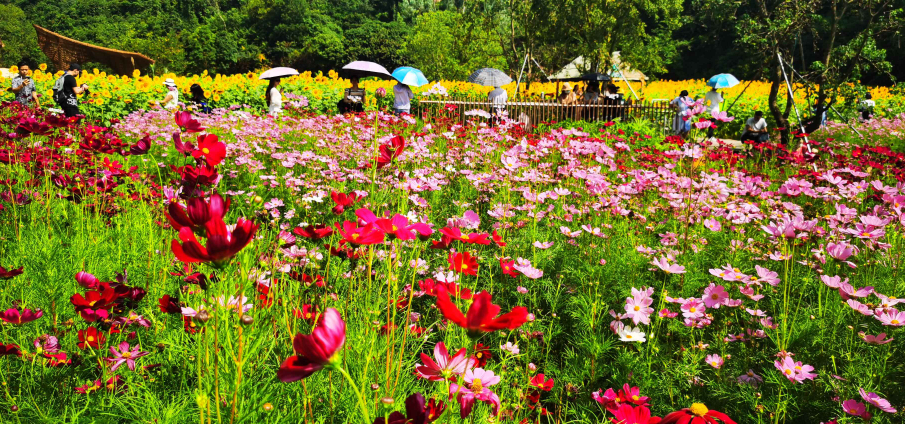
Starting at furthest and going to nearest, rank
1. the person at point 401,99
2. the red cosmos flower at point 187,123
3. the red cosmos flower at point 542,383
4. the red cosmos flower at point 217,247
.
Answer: the person at point 401,99
the red cosmos flower at point 542,383
the red cosmos flower at point 187,123
the red cosmos flower at point 217,247

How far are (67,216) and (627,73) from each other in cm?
1752

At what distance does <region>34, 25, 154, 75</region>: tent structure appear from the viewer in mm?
28594

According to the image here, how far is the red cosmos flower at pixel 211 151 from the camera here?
1026mm

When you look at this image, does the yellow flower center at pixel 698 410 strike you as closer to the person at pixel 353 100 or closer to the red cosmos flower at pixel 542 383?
the red cosmos flower at pixel 542 383

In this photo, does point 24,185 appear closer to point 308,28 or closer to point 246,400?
point 246,400

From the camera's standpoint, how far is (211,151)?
104 cm

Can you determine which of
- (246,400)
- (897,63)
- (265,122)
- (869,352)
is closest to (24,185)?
(246,400)

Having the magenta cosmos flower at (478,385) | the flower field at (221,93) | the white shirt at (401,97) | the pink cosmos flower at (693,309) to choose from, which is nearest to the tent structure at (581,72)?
the flower field at (221,93)

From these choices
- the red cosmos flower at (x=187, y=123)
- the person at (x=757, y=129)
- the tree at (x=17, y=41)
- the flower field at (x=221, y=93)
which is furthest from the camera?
the tree at (x=17, y=41)

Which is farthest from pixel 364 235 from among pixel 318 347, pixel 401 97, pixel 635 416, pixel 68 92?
pixel 68 92

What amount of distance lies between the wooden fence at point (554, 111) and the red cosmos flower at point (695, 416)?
325 inches

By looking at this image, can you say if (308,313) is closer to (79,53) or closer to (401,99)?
(401,99)

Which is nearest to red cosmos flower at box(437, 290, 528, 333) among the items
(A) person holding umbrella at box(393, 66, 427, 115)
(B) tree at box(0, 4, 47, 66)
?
(A) person holding umbrella at box(393, 66, 427, 115)

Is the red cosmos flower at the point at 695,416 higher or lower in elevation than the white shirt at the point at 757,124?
higher
